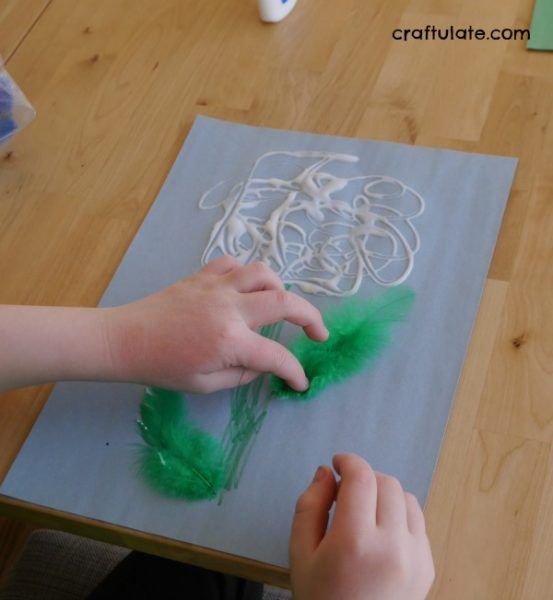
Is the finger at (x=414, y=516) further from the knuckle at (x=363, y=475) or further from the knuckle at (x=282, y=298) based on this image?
the knuckle at (x=282, y=298)

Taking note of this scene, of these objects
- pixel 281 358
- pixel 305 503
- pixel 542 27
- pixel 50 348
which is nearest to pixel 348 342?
pixel 281 358

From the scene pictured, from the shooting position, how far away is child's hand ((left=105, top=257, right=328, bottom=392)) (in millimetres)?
728

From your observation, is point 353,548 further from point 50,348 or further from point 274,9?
point 274,9

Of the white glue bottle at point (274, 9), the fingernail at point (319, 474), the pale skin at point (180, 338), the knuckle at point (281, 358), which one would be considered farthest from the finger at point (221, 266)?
the white glue bottle at point (274, 9)

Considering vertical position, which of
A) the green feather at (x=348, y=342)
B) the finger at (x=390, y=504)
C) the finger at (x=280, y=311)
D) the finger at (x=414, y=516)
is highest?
the finger at (x=280, y=311)

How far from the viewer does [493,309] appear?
756mm

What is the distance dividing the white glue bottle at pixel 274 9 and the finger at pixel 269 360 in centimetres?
51

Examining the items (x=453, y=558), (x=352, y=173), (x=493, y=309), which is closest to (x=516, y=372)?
(x=493, y=309)

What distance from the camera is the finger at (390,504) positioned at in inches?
24.3

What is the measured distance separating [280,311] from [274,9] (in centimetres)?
48

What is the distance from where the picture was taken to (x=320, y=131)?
0.94 metres

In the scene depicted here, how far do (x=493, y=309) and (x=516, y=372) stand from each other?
71 millimetres

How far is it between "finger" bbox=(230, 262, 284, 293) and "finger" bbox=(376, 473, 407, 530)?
0.73 feet

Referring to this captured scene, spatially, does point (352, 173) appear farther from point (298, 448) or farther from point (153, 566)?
point (153, 566)
